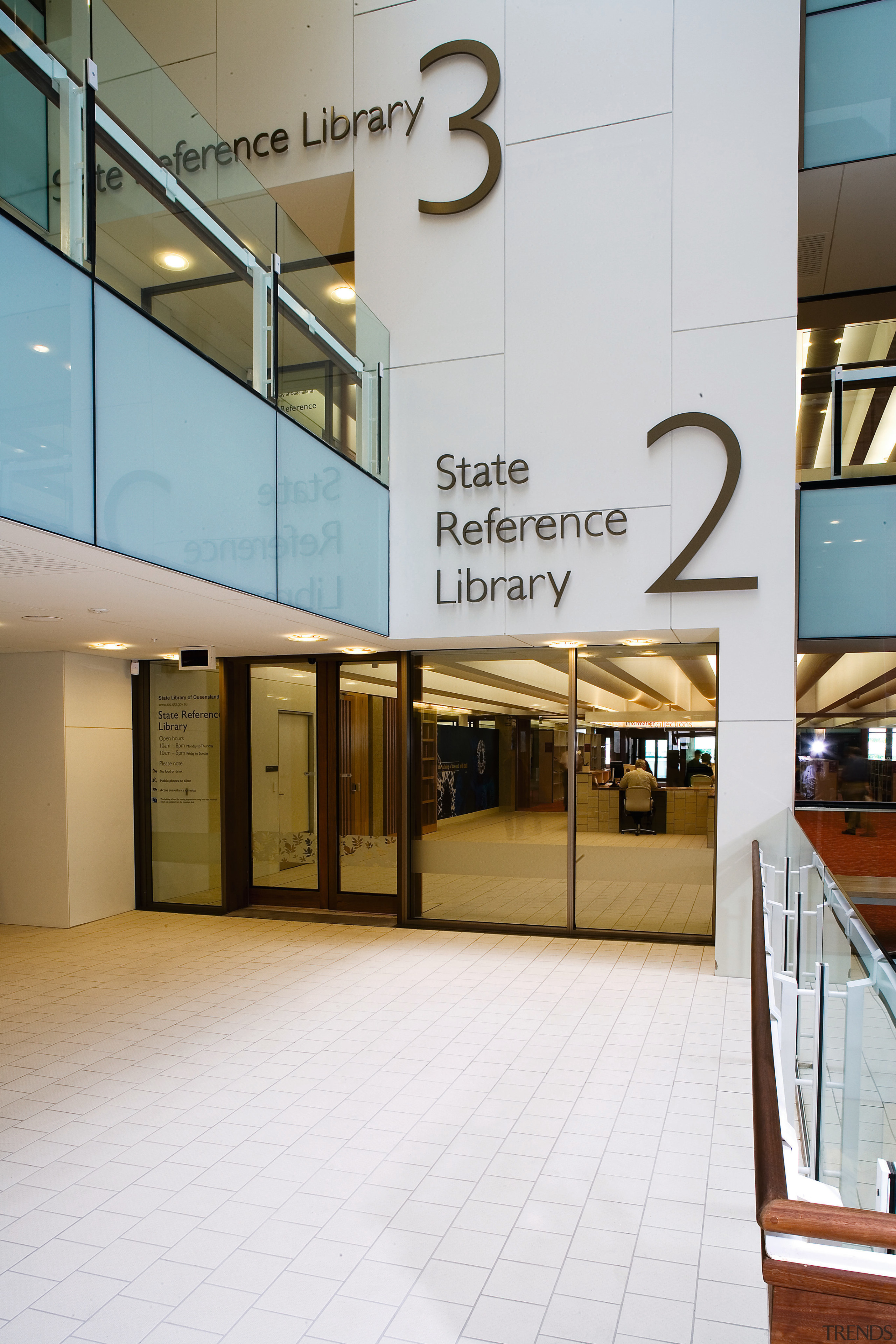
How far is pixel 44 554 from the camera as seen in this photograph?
4199 mm

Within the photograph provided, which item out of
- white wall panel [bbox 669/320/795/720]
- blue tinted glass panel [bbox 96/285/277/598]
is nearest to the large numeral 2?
white wall panel [bbox 669/320/795/720]

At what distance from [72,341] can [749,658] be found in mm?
5156

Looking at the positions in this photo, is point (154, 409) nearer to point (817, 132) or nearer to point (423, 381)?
point (423, 381)

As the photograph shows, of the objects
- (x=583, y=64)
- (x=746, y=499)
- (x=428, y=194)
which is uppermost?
(x=583, y=64)

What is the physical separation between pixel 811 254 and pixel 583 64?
101 inches

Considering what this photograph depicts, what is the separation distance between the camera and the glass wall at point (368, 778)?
877 cm

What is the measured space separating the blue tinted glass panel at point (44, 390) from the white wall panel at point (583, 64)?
5.04 metres

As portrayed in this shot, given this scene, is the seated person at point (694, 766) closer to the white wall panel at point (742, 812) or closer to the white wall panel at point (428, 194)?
the white wall panel at point (742, 812)

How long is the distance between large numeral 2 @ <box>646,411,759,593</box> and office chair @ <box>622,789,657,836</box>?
1.88m

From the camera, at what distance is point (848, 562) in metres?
6.93

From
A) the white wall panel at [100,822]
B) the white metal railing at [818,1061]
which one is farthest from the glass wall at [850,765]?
the white wall panel at [100,822]

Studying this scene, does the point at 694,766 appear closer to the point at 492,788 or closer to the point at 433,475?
the point at 492,788

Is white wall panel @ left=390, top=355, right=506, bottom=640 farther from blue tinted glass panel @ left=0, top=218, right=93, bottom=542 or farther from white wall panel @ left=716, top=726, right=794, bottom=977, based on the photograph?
blue tinted glass panel @ left=0, top=218, right=93, bottom=542

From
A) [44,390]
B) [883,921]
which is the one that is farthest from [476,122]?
[883,921]
